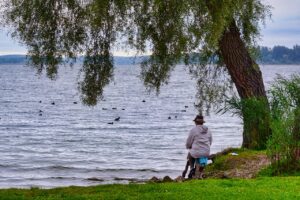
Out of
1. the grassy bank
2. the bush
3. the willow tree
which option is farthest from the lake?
the bush

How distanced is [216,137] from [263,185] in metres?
29.6

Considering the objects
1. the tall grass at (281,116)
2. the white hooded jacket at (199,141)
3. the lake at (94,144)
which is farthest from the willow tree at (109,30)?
the tall grass at (281,116)

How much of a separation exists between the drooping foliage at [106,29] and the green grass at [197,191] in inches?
126

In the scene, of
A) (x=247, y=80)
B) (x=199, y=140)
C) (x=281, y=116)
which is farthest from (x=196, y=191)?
(x=247, y=80)

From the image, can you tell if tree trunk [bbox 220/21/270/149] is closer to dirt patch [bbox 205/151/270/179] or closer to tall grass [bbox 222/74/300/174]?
tall grass [bbox 222/74/300/174]

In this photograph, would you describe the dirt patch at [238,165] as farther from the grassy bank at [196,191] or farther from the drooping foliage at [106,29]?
the drooping foliage at [106,29]

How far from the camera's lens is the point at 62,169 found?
1272 inches

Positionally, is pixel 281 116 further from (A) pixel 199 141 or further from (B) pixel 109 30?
(B) pixel 109 30

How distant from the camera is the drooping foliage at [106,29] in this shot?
51.8 feet

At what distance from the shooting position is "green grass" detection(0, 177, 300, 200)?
1392 cm

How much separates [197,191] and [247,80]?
9392 mm

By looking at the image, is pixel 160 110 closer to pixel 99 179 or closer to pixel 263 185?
pixel 99 179

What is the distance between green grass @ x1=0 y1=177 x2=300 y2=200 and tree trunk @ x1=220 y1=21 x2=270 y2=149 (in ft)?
19.2

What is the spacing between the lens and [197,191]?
1441 centimetres
